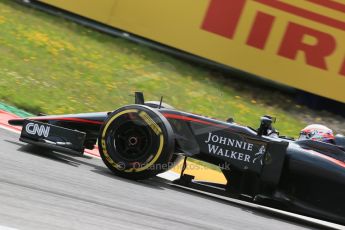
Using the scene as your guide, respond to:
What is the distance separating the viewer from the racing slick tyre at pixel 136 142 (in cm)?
621

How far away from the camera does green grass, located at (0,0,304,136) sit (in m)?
10.3

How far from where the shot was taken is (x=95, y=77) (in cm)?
1159

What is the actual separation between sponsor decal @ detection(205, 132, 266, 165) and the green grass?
148 inches

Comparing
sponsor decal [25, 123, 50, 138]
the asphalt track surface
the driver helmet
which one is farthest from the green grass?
the driver helmet

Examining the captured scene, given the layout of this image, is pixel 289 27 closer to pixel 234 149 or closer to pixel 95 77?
pixel 95 77

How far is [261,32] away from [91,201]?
842 centimetres

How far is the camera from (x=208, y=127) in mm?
6371

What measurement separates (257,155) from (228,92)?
6.71 m

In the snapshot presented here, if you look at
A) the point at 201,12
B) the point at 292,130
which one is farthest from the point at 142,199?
the point at 201,12

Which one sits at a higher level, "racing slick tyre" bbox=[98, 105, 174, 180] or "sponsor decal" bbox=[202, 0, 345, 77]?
"sponsor decal" bbox=[202, 0, 345, 77]

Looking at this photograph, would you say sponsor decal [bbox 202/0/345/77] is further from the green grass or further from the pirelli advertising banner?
the green grass

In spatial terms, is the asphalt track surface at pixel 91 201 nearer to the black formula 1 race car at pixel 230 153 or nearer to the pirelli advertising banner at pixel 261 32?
the black formula 1 race car at pixel 230 153

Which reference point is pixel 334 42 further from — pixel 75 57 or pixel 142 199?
pixel 142 199

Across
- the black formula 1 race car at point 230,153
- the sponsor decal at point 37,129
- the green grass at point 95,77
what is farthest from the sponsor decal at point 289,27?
the sponsor decal at point 37,129
